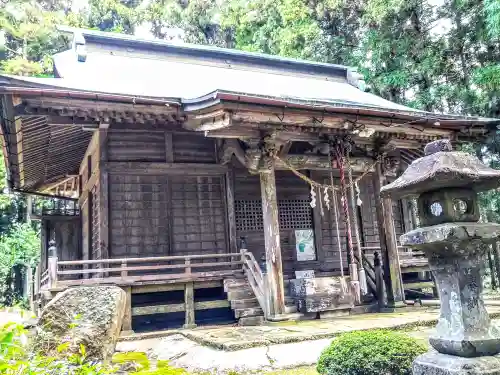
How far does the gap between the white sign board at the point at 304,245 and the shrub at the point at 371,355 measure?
6.99m

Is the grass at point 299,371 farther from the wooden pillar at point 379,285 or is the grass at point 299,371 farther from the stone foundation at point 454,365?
the wooden pillar at point 379,285

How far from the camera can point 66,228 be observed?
51.6 ft

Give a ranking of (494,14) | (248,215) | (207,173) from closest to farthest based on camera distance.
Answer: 1. (207,173)
2. (248,215)
3. (494,14)

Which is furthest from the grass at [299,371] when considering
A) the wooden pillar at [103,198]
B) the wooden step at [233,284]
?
the wooden pillar at [103,198]

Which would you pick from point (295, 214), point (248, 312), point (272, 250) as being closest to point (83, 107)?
point (272, 250)

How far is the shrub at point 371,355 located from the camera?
4496 mm

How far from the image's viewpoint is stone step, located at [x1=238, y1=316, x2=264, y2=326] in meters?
8.76

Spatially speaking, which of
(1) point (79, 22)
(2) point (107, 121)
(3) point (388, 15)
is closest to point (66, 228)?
(2) point (107, 121)

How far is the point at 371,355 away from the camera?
454 cm

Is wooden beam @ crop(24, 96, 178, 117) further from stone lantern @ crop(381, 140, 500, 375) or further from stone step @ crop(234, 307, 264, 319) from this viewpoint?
stone lantern @ crop(381, 140, 500, 375)

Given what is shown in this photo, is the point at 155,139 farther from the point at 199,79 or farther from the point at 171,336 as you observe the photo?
the point at 171,336

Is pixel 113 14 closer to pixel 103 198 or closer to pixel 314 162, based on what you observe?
pixel 103 198

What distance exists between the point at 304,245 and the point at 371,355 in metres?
7.47

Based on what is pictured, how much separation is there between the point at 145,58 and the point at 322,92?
19.1 feet
